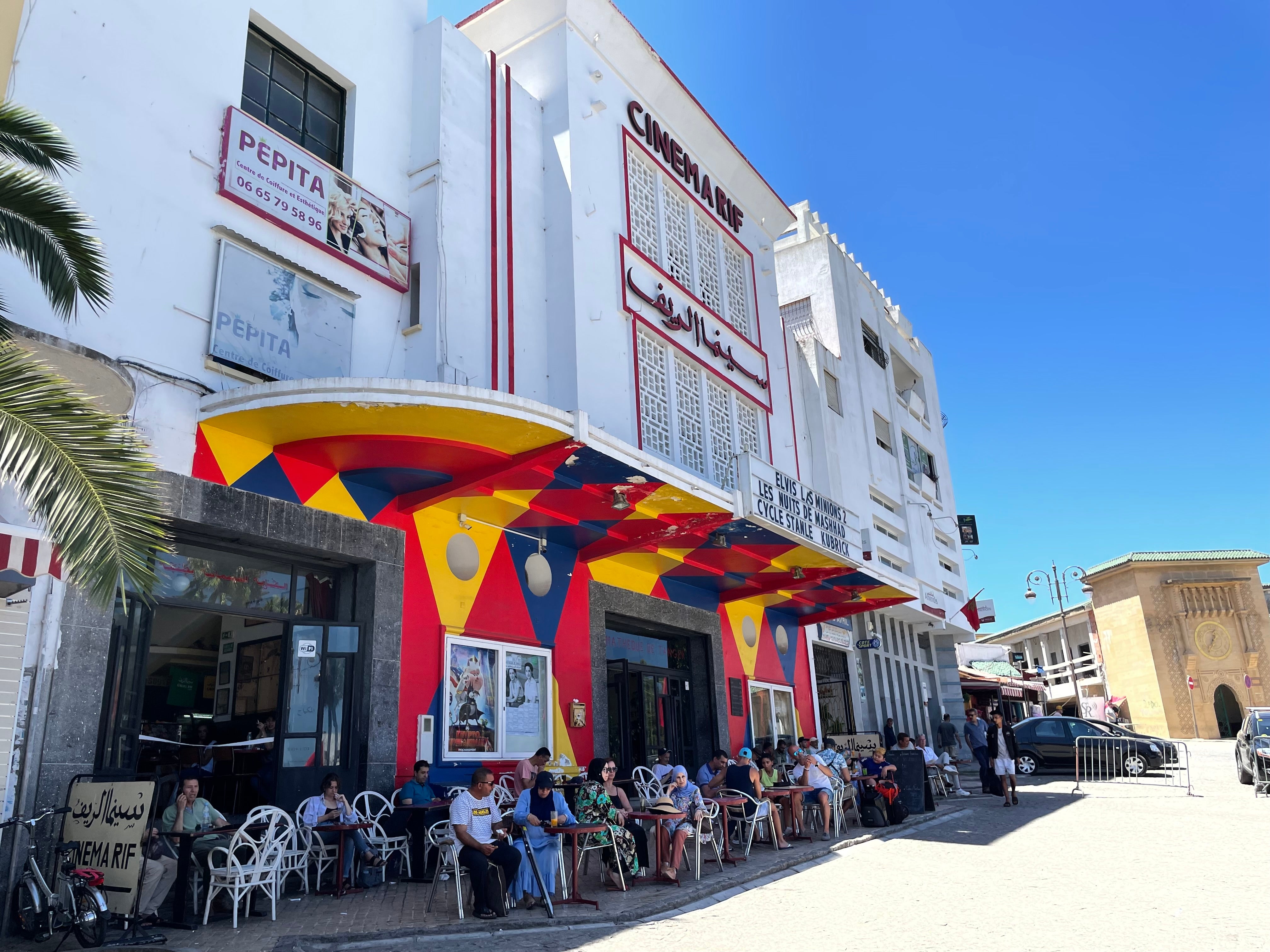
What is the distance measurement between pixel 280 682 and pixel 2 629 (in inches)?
114

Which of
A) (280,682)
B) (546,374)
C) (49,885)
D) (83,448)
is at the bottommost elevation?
(49,885)

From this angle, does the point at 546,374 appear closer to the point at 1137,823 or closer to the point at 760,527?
the point at 760,527

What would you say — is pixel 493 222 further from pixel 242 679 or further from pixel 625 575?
pixel 242 679

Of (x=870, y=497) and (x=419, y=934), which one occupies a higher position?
(x=870, y=497)

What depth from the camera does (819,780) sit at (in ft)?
41.2

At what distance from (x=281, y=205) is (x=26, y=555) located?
5137mm

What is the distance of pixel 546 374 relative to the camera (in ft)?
42.6

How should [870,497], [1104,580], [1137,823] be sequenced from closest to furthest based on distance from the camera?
[1137,823], [870,497], [1104,580]

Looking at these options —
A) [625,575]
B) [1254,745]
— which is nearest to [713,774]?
[625,575]

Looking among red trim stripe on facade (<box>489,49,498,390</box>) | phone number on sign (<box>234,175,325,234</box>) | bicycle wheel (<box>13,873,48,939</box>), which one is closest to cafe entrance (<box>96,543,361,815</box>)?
bicycle wheel (<box>13,873,48,939</box>)

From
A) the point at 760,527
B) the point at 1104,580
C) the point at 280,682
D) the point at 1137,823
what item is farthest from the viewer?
the point at 1104,580

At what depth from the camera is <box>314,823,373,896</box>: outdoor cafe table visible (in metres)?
8.07

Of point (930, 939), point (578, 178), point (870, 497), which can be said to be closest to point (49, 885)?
point (930, 939)

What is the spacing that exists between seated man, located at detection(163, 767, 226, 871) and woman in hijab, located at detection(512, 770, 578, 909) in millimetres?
2521
